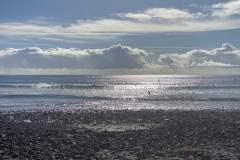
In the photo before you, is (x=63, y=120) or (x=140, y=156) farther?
(x=63, y=120)

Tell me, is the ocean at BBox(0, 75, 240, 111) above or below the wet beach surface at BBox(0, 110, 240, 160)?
below

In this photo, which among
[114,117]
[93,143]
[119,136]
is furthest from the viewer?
[114,117]

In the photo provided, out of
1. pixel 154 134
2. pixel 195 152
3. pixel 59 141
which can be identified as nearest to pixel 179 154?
pixel 195 152

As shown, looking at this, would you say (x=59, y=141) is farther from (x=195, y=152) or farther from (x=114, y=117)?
(x=114, y=117)

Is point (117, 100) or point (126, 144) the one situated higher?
point (126, 144)

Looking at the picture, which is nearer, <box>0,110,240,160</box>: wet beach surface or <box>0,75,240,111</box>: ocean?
<box>0,110,240,160</box>: wet beach surface

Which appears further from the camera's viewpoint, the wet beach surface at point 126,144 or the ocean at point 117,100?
the ocean at point 117,100

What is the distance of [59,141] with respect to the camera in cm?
1844

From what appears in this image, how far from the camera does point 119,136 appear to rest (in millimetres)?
20688

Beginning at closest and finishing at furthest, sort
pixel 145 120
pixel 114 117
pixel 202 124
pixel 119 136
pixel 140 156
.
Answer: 1. pixel 140 156
2. pixel 119 136
3. pixel 202 124
4. pixel 145 120
5. pixel 114 117

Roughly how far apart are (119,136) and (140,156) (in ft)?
17.4

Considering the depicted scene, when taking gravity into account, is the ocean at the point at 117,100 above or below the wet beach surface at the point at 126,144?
below

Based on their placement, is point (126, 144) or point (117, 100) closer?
point (126, 144)

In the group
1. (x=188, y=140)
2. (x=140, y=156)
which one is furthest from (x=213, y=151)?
(x=140, y=156)
